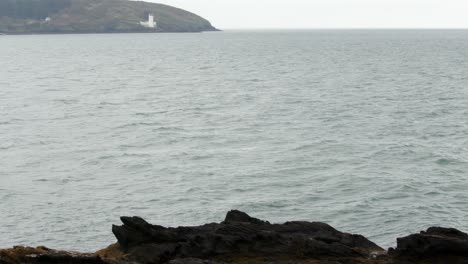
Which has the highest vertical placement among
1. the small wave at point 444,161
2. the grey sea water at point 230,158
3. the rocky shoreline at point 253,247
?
the rocky shoreline at point 253,247

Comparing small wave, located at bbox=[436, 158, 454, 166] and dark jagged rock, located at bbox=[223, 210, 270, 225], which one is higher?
dark jagged rock, located at bbox=[223, 210, 270, 225]

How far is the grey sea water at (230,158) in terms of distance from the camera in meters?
32.8

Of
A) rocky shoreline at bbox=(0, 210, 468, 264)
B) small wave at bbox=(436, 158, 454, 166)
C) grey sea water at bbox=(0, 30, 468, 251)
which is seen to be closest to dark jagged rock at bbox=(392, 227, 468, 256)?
rocky shoreline at bbox=(0, 210, 468, 264)

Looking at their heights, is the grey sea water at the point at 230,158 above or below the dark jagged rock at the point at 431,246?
below

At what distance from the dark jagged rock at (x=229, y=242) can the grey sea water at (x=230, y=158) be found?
9660mm

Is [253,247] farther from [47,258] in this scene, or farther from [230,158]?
[230,158]

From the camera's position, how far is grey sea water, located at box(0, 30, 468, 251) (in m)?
32.8

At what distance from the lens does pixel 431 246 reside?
1814 centimetres

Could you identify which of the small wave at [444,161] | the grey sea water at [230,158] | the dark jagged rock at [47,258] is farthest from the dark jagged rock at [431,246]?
the small wave at [444,161]

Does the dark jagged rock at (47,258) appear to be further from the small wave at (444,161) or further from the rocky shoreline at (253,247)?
the small wave at (444,161)

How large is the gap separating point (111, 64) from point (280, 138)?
354 ft

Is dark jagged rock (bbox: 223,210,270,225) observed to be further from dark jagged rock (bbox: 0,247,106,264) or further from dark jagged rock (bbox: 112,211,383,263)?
dark jagged rock (bbox: 0,247,106,264)

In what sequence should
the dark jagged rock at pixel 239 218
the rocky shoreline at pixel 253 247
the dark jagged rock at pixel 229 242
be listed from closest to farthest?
the rocky shoreline at pixel 253 247 → the dark jagged rock at pixel 229 242 → the dark jagged rock at pixel 239 218

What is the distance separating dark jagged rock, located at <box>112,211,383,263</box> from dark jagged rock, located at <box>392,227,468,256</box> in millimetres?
1075
